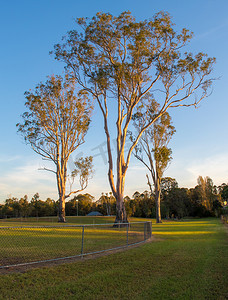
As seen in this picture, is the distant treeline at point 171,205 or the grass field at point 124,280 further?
the distant treeline at point 171,205

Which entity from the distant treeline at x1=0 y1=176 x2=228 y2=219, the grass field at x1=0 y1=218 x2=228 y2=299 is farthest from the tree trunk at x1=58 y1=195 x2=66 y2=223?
the distant treeline at x1=0 y1=176 x2=228 y2=219

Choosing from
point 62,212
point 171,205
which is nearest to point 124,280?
point 62,212

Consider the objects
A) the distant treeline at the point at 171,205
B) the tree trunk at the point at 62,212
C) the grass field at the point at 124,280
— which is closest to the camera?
the grass field at the point at 124,280

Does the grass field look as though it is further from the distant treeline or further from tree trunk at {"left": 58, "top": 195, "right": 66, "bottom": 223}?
the distant treeline

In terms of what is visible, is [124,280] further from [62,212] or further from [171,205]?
[171,205]

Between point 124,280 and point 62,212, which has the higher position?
point 62,212

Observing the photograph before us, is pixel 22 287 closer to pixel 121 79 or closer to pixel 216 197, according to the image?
pixel 121 79

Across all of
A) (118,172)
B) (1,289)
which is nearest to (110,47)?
(118,172)

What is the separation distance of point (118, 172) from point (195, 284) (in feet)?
54.5

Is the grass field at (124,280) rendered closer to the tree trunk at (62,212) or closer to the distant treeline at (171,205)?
the tree trunk at (62,212)

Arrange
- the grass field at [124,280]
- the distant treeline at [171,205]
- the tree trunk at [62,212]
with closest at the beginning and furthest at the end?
the grass field at [124,280]
the tree trunk at [62,212]
the distant treeline at [171,205]

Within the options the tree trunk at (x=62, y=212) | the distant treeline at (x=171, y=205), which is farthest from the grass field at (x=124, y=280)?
the distant treeline at (x=171, y=205)

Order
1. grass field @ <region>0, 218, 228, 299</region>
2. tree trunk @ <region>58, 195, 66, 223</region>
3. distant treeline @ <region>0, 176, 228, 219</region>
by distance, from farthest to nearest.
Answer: distant treeline @ <region>0, 176, 228, 219</region>, tree trunk @ <region>58, 195, 66, 223</region>, grass field @ <region>0, 218, 228, 299</region>

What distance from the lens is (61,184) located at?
32.8m
